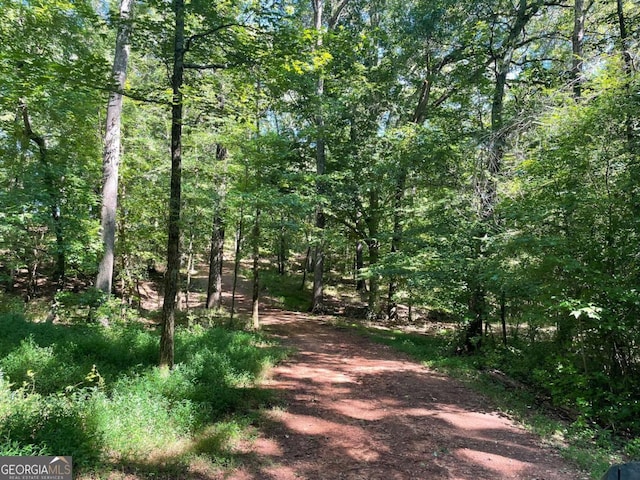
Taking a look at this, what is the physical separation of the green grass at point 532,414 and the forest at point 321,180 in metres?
0.23

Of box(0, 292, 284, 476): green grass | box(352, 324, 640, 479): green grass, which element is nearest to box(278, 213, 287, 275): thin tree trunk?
box(0, 292, 284, 476): green grass

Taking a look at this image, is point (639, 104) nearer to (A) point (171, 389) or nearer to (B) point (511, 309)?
(B) point (511, 309)

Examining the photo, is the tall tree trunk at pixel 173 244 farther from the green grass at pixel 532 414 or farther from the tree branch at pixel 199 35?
the green grass at pixel 532 414

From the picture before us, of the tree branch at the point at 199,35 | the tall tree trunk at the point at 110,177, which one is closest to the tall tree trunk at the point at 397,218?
the tree branch at the point at 199,35

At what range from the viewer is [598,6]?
10.4 m

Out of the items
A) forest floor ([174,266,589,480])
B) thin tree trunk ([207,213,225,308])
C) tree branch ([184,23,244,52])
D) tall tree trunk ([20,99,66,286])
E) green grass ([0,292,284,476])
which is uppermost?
tree branch ([184,23,244,52])

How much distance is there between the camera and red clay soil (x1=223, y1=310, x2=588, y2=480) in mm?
4277

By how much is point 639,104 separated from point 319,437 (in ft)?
23.8

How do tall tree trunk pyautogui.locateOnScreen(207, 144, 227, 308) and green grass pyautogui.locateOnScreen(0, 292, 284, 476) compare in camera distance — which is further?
tall tree trunk pyautogui.locateOnScreen(207, 144, 227, 308)

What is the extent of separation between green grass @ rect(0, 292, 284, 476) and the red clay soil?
2.07 ft

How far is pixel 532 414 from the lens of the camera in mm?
6273

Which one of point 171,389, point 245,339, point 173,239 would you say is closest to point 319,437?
point 171,389

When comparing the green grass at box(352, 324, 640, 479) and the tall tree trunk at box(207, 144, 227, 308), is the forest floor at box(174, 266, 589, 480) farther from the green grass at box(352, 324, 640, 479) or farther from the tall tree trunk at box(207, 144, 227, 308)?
the tall tree trunk at box(207, 144, 227, 308)

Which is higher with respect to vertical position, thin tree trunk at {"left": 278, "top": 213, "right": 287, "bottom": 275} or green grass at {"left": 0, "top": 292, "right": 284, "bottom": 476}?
thin tree trunk at {"left": 278, "top": 213, "right": 287, "bottom": 275}
